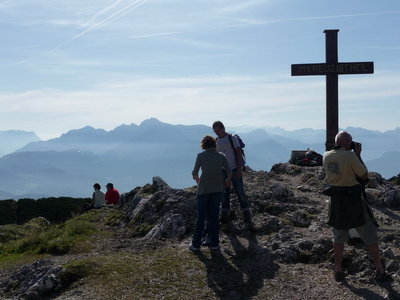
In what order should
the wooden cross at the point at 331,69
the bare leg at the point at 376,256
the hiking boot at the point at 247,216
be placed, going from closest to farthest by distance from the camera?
the bare leg at the point at 376,256 → the hiking boot at the point at 247,216 → the wooden cross at the point at 331,69

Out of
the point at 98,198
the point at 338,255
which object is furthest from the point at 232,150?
the point at 98,198

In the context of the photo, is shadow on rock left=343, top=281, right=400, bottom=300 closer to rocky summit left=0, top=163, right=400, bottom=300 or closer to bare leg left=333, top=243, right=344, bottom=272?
rocky summit left=0, top=163, right=400, bottom=300

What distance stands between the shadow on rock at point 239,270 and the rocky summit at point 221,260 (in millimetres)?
18

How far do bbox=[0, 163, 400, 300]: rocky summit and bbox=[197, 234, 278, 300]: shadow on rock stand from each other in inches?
0.7

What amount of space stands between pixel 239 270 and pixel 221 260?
0.58 m

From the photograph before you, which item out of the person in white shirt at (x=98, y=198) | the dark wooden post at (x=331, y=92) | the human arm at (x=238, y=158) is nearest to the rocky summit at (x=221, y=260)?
the human arm at (x=238, y=158)

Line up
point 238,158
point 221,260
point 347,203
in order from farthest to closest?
point 238,158 → point 221,260 → point 347,203

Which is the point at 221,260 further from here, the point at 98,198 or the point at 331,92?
the point at 331,92

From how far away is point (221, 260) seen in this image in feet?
30.6

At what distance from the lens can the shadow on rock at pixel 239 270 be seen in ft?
26.2

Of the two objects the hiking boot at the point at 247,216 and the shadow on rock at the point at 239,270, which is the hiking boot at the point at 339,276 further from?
the hiking boot at the point at 247,216

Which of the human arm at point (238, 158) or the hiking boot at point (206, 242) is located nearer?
the hiking boot at point (206, 242)

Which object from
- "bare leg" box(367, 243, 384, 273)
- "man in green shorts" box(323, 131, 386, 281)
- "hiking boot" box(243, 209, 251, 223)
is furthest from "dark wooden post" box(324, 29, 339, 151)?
"bare leg" box(367, 243, 384, 273)

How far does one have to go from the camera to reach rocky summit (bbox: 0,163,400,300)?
312 inches
